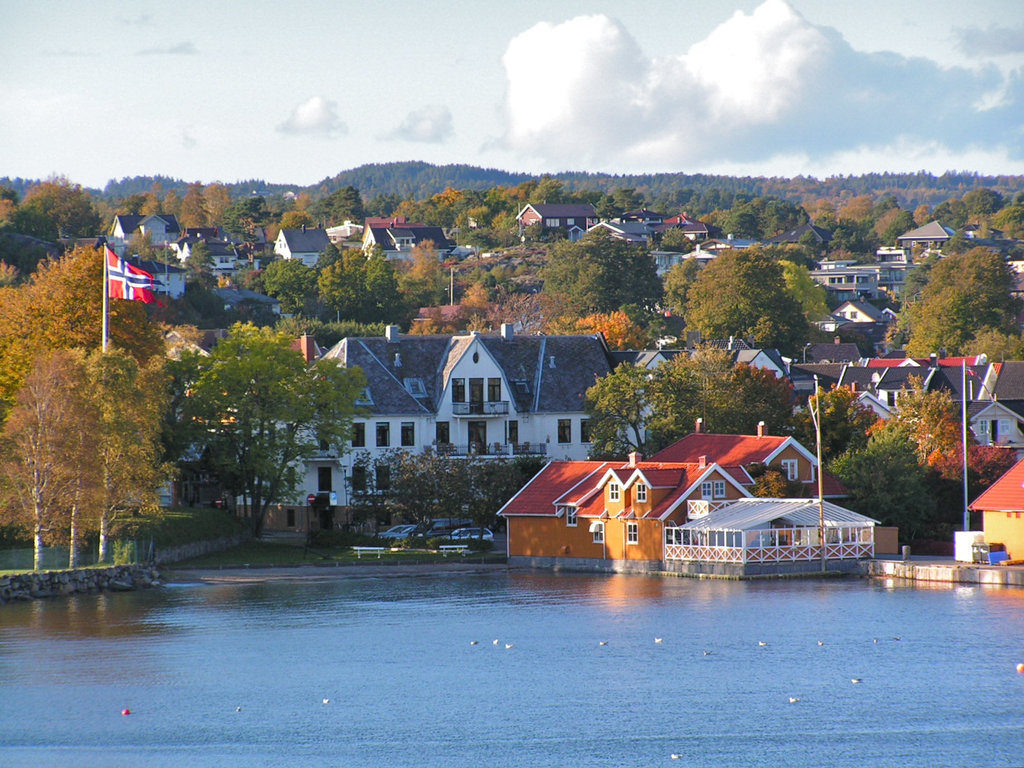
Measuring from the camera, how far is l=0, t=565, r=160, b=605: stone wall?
56844 millimetres

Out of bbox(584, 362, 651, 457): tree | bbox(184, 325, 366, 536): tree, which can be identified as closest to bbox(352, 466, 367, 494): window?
bbox(184, 325, 366, 536): tree

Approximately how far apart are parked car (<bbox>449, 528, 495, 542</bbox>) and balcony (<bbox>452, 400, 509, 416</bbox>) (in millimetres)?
9790

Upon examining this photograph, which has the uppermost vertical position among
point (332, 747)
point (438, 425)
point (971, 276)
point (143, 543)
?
point (971, 276)

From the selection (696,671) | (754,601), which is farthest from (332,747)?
(754,601)

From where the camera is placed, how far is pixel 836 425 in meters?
75.1

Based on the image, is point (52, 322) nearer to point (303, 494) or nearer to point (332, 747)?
point (303, 494)

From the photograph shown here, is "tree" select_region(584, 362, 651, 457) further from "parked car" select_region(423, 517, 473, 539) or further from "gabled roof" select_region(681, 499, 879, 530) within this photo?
"gabled roof" select_region(681, 499, 879, 530)

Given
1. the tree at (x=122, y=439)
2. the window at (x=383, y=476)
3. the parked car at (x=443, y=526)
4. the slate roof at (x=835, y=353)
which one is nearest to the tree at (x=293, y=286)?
the slate roof at (x=835, y=353)

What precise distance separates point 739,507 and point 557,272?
79928mm

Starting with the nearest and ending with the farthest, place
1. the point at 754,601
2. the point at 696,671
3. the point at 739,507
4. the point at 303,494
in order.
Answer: the point at 696,671 < the point at 754,601 < the point at 739,507 < the point at 303,494

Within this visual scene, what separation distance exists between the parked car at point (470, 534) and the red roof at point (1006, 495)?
79.3 feet

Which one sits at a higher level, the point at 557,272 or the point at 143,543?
the point at 557,272

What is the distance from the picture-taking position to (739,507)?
64.9m

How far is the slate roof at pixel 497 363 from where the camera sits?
81.9m
